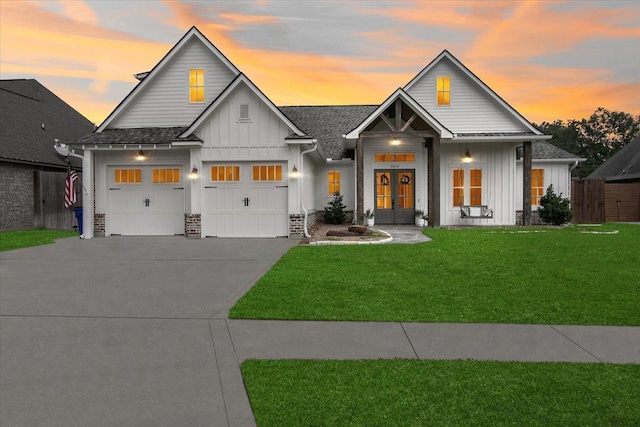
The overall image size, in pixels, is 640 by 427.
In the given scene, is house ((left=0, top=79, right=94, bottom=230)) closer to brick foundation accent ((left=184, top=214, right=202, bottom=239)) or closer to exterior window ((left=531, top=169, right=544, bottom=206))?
brick foundation accent ((left=184, top=214, right=202, bottom=239))

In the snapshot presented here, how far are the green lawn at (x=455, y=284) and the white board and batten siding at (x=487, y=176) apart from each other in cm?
707

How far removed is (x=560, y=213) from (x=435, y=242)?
28.0 ft

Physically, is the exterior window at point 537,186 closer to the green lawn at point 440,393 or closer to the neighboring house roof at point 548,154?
the neighboring house roof at point 548,154

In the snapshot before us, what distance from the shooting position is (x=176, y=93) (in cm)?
1700

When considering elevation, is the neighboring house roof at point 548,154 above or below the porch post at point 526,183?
above

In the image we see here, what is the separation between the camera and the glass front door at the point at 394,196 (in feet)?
62.8

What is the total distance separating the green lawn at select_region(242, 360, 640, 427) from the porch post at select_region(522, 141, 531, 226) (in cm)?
1542

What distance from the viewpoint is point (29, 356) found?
4.14 m

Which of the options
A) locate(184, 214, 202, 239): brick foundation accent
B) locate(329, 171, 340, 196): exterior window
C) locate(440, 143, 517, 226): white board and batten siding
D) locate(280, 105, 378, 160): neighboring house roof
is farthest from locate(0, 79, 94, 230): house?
locate(440, 143, 517, 226): white board and batten siding

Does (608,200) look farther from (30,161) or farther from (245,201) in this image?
(30,161)

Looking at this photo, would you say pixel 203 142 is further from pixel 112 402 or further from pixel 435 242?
pixel 112 402

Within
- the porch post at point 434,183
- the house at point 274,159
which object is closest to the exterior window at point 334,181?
the house at point 274,159

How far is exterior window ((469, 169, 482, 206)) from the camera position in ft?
62.5

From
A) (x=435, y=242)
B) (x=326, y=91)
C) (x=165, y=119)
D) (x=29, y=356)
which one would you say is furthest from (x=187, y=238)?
(x=326, y=91)
